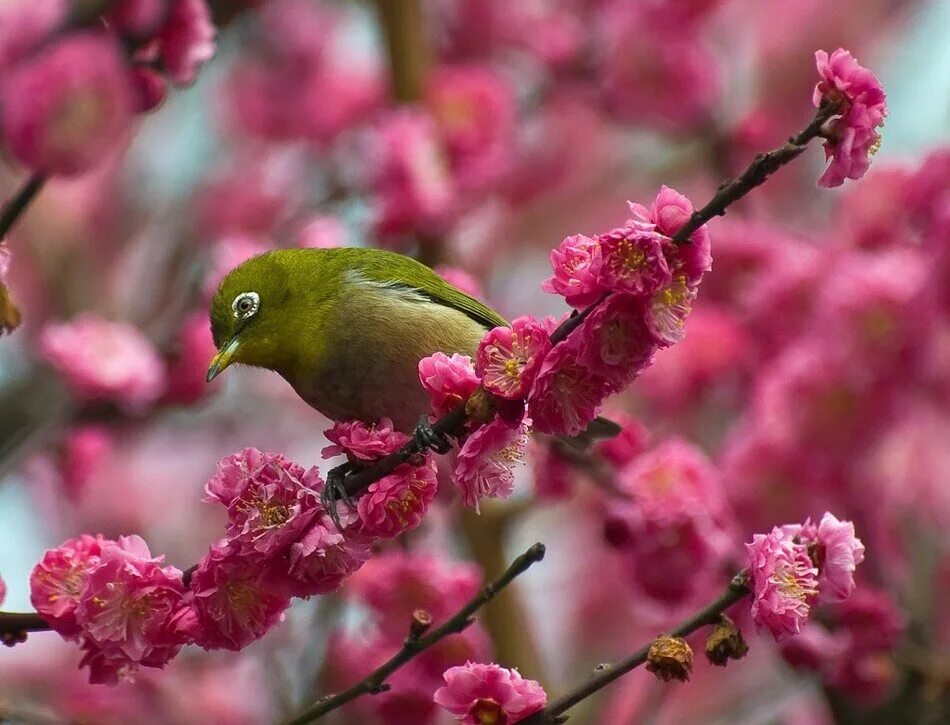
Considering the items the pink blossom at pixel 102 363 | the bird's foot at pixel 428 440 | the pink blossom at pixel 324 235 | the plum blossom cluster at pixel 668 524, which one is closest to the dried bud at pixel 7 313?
the bird's foot at pixel 428 440

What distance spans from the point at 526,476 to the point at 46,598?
193 cm

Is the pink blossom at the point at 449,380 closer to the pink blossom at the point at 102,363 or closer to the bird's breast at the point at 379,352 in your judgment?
the bird's breast at the point at 379,352

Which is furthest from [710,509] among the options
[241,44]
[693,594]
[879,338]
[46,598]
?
[241,44]

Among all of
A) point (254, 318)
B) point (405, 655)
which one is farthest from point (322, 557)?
point (254, 318)

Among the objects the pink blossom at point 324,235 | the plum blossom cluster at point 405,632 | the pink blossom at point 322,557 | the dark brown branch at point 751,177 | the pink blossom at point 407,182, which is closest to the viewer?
the dark brown branch at point 751,177

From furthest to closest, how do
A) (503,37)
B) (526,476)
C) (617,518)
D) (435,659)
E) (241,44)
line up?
(241,44) → (503,37) → (526,476) → (617,518) → (435,659)

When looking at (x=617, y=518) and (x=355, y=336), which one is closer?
(x=355, y=336)

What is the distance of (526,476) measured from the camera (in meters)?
3.67

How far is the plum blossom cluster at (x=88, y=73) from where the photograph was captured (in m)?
2.50

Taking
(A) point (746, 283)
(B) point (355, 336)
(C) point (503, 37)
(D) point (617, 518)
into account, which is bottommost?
(D) point (617, 518)

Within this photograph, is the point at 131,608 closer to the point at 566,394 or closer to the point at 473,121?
the point at 566,394

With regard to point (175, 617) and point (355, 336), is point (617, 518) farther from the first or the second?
point (175, 617)

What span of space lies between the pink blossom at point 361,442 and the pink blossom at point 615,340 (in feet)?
1.32

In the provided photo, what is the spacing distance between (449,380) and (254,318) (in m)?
0.94
